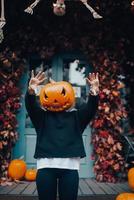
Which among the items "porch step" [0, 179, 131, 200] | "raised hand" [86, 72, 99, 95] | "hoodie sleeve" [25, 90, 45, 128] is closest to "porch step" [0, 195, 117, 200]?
"porch step" [0, 179, 131, 200]

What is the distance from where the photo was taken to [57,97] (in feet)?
12.8

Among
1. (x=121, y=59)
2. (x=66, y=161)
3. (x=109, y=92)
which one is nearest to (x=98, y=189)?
Result: (x=109, y=92)

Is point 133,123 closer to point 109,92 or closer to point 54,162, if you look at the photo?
point 109,92

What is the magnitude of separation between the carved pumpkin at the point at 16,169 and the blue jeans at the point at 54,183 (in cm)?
367

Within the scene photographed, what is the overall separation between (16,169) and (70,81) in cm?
212

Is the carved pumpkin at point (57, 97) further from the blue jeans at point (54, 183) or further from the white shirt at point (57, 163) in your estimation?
the blue jeans at point (54, 183)

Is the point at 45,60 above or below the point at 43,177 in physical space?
above

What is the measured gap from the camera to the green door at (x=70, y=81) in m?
8.07

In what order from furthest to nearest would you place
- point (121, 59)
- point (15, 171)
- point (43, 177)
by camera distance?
point (121, 59)
point (15, 171)
point (43, 177)

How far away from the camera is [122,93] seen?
8.20 meters

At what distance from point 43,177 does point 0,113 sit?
13.2ft

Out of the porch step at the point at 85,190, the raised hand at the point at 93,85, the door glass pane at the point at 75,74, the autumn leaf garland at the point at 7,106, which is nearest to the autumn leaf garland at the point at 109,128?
the porch step at the point at 85,190

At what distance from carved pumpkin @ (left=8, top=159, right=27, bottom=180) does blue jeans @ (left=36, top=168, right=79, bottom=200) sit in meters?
3.67

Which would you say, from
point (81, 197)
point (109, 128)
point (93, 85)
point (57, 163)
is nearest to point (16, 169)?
point (81, 197)
